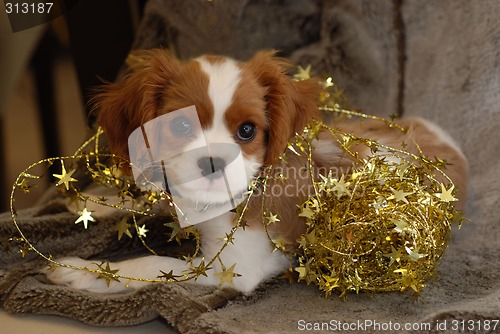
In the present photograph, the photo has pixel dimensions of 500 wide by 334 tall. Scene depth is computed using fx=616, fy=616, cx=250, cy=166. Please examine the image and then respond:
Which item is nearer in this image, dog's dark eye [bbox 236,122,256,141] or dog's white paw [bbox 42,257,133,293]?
dog's dark eye [bbox 236,122,256,141]

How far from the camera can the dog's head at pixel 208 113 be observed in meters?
1.55

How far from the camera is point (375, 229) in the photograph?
162 cm

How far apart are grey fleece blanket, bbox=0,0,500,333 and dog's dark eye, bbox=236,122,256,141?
0.42m

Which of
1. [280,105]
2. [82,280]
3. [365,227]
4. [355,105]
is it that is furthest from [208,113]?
[355,105]

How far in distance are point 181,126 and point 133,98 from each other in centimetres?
19

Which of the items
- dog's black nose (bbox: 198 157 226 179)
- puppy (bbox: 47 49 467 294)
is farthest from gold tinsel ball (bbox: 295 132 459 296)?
dog's black nose (bbox: 198 157 226 179)

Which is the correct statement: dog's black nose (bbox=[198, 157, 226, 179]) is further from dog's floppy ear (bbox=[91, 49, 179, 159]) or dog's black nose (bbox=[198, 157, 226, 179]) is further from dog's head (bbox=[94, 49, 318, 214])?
dog's floppy ear (bbox=[91, 49, 179, 159])

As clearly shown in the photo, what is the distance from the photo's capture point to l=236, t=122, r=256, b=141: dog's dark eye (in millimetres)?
1589

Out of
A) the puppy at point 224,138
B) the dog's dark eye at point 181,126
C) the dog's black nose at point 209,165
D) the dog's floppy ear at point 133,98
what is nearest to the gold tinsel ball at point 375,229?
the puppy at point 224,138

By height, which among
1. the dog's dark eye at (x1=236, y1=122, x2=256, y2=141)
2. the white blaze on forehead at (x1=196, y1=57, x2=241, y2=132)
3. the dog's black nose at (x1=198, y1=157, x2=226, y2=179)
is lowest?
the dog's black nose at (x1=198, y1=157, x2=226, y2=179)

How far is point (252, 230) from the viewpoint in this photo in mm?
1779

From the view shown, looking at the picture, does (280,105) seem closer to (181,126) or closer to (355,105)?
(181,126)

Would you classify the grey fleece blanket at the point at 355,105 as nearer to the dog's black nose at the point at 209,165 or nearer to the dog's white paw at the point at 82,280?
the dog's white paw at the point at 82,280

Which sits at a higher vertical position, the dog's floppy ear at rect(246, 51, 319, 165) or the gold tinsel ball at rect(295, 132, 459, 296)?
the dog's floppy ear at rect(246, 51, 319, 165)
